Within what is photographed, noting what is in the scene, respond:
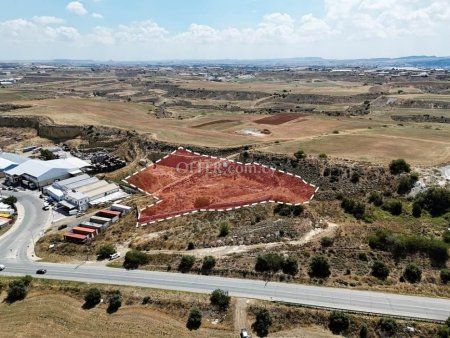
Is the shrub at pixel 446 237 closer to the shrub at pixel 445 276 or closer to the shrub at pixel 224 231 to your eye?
the shrub at pixel 445 276

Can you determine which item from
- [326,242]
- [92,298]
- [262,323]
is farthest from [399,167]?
[92,298]

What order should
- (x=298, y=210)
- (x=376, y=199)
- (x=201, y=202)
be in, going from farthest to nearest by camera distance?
1. (x=201, y=202)
2. (x=376, y=199)
3. (x=298, y=210)

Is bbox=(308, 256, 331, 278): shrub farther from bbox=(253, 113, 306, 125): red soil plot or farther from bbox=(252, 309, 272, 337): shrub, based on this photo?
bbox=(253, 113, 306, 125): red soil plot

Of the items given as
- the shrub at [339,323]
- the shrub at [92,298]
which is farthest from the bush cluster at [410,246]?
the shrub at [92,298]

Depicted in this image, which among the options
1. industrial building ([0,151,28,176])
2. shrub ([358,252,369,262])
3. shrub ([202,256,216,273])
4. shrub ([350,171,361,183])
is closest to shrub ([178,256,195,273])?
shrub ([202,256,216,273])

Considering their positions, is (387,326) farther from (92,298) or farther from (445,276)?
(92,298)

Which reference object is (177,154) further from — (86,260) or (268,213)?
(86,260)
